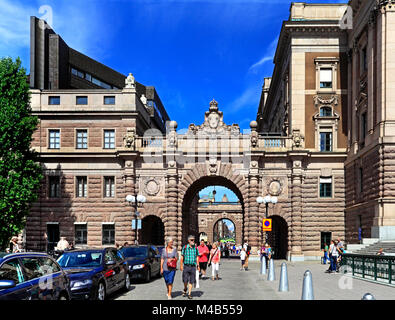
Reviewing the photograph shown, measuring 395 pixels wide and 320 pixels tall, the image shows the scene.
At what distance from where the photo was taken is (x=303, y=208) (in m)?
38.5

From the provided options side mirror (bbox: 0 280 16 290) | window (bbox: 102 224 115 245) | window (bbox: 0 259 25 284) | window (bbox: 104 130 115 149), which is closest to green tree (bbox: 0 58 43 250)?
window (bbox: 104 130 115 149)

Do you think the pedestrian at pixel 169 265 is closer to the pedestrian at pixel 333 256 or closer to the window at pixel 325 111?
the pedestrian at pixel 333 256

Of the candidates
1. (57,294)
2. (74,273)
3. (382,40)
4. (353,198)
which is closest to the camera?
(57,294)

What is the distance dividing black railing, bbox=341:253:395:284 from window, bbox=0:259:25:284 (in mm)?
14768

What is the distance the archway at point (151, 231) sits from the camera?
136 ft

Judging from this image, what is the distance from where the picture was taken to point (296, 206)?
38312mm

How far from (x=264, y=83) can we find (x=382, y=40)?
1776 inches

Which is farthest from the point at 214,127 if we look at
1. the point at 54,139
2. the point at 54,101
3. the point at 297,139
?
the point at 54,101

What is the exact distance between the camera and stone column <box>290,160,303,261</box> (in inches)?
1494

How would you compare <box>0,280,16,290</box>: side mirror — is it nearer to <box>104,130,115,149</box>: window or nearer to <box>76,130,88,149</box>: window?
<box>104,130,115,149</box>: window

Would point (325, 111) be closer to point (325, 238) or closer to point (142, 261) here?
point (325, 238)

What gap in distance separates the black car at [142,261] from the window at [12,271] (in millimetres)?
10914
